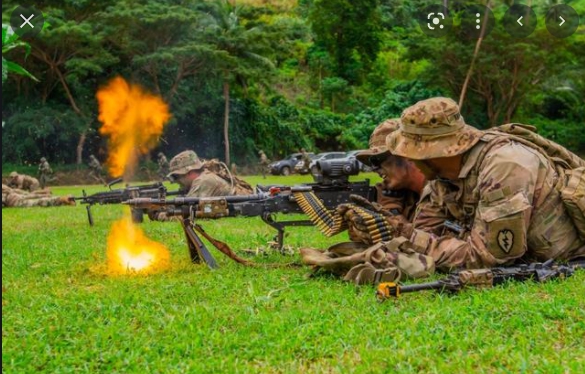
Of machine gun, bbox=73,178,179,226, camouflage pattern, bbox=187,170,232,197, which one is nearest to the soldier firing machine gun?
camouflage pattern, bbox=187,170,232,197

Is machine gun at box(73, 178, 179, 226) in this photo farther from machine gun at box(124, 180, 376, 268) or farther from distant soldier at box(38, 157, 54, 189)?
distant soldier at box(38, 157, 54, 189)

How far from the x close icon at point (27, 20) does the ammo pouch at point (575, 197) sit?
27832 millimetres

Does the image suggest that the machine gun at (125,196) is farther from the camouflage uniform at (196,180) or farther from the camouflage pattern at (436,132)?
the camouflage pattern at (436,132)

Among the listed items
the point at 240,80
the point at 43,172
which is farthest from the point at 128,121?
the point at 240,80

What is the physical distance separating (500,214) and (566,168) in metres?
1.18

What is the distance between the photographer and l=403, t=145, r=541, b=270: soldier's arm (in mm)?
5724

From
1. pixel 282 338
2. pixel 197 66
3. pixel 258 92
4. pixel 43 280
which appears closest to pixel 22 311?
pixel 43 280

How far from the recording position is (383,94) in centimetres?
4678

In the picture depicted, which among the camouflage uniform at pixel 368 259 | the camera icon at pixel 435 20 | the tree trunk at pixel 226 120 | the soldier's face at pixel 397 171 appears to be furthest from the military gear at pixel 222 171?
the camera icon at pixel 435 20

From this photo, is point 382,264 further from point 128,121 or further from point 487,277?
point 128,121

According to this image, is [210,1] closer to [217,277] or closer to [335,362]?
[217,277]

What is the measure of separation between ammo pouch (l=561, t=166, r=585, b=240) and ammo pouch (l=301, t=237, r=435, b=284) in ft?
3.90

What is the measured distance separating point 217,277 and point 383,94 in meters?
41.1

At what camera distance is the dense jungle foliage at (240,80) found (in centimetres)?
3753
